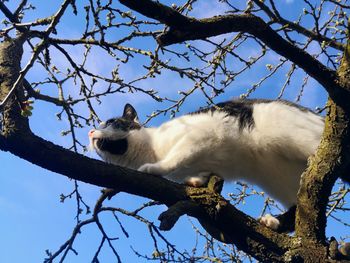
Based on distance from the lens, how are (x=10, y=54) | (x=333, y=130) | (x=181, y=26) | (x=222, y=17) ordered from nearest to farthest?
(x=181, y=26), (x=222, y=17), (x=333, y=130), (x=10, y=54)

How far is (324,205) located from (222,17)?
55.4 inches

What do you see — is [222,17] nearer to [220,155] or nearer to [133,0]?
[133,0]

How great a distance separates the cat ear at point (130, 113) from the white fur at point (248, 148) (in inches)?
31.1

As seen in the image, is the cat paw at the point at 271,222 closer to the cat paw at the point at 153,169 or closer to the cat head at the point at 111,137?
the cat paw at the point at 153,169

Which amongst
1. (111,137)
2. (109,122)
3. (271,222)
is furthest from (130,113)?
(271,222)

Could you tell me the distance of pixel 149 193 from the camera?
286cm

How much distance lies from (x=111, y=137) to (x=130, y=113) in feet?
1.89

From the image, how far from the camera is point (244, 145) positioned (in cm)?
379

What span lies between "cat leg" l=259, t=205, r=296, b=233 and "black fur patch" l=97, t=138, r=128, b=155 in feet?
4.78

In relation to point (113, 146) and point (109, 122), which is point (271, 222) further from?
point (109, 122)

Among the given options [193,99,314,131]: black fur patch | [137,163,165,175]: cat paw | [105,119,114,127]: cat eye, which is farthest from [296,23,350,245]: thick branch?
[105,119,114,127]: cat eye

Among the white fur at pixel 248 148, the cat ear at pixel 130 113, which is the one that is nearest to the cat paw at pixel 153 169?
the white fur at pixel 248 148

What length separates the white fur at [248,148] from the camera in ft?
11.7

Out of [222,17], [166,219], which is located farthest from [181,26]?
[166,219]
